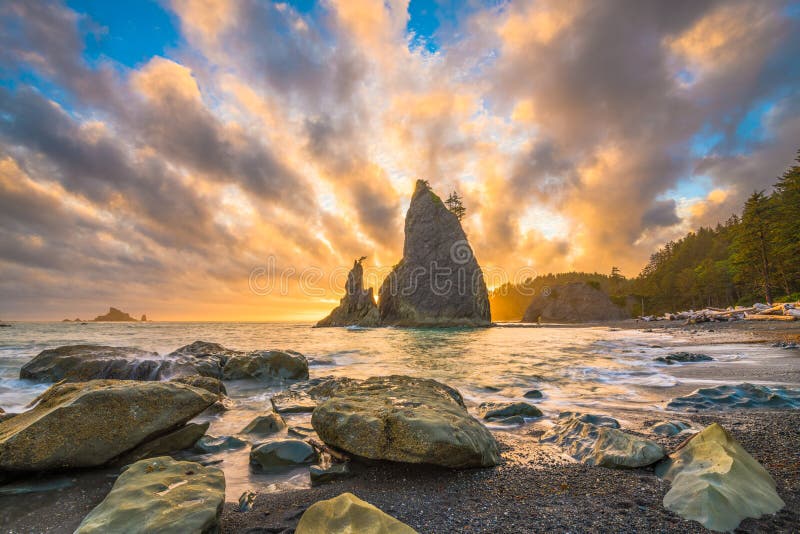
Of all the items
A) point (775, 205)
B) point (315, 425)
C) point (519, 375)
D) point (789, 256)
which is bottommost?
point (519, 375)

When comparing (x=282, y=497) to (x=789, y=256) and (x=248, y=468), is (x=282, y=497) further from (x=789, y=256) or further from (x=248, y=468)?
(x=789, y=256)

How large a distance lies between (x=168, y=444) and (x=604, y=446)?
4.88m

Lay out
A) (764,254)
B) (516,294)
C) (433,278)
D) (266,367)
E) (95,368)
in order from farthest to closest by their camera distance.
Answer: (516,294) → (433,278) → (764,254) → (266,367) → (95,368)

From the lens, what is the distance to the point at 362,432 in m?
3.50

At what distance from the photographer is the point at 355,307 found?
67562mm

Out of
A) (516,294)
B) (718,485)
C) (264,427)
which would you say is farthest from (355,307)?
(516,294)

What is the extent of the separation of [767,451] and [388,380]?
4516 millimetres

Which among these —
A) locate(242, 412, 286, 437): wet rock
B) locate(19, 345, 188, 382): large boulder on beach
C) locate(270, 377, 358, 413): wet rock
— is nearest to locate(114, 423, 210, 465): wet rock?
locate(242, 412, 286, 437): wet rock

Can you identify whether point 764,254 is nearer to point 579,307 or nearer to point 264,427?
point 579,307

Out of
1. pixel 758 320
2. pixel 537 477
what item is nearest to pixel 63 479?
pixel 537 477

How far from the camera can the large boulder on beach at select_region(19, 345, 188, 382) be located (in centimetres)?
855

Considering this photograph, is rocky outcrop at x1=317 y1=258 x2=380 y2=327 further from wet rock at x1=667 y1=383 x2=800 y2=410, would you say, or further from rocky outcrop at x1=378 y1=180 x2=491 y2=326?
wet rock at x1=667 y1=383 x2=800 y2=410

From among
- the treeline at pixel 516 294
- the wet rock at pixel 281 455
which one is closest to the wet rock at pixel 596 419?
the wet rock at pixel 281 455

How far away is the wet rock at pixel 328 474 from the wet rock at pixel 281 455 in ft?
1.28
